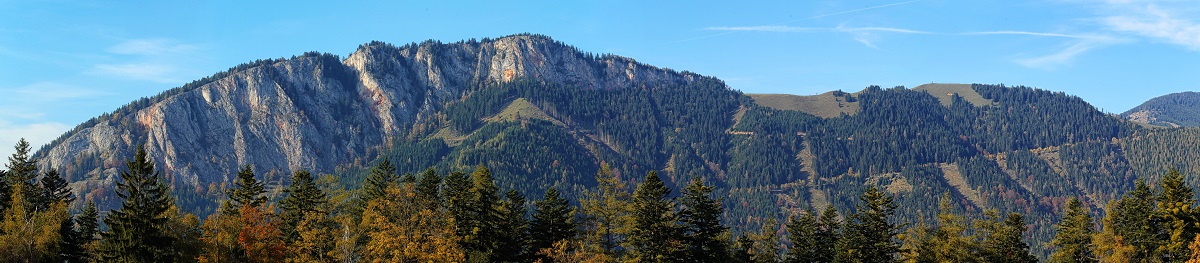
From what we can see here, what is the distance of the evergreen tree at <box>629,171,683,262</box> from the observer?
84.8 meters

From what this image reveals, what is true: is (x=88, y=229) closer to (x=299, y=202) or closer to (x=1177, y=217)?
(x=299, y=202)

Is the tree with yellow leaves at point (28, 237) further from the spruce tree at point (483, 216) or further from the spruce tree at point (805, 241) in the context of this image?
the spruce tree at point (805, 241)

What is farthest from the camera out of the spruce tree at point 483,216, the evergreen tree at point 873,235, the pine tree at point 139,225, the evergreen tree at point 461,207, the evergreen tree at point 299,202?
the evergreen tree at point 873,235

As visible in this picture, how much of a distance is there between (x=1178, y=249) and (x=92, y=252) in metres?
98.1

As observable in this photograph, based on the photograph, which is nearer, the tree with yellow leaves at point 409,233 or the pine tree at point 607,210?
the tree with yellow leaves at point 409,233

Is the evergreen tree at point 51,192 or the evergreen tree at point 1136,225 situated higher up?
the evergreen tree at point 51,192

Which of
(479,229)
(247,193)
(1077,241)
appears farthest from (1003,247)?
(247,193)

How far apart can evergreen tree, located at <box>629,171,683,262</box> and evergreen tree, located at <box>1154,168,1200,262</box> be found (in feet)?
139

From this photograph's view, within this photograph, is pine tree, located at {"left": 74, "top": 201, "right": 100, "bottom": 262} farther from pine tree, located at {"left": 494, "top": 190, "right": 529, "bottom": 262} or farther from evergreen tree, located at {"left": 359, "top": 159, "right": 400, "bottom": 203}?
pine tree, located at {"left": 494, "top": 190, "right": 529, "bottom": 262}

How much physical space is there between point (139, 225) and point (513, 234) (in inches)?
1296

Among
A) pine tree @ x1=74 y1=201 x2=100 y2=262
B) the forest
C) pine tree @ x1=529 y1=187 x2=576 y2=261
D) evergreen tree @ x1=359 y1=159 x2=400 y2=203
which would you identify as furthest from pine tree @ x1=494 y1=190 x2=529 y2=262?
pine tree @ x1=74 y1=201 x2=100 y2=262

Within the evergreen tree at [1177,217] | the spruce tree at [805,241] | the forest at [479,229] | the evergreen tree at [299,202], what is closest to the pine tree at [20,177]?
the forest at [479,229]

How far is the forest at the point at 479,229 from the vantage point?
72.2m

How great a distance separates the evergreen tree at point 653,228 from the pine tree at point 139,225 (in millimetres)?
39258
